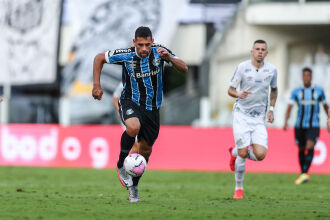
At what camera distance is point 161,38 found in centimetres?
3272

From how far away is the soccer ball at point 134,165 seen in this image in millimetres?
9633

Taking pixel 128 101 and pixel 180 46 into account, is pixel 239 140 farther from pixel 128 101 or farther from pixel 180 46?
pixel 180 46

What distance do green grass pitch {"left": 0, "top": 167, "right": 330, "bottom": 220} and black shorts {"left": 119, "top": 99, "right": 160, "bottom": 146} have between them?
0.86 m

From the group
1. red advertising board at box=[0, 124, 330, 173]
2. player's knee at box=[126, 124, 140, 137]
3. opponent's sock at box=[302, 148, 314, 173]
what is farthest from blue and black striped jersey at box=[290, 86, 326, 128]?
player's knee at box=[126, 124, 140, 137]

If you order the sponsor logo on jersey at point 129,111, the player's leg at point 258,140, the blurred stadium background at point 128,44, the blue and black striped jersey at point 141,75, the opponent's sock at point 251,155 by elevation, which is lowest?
the opponent's sock at point 251,155

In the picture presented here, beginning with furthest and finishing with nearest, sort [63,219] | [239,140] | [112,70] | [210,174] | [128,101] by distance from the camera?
[112,70] < [210,174] < [239,140] < [128,101] < [63,219]

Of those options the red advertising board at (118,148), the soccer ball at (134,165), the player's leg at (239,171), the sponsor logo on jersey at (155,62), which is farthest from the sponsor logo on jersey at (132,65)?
the red advertising board at (118,148)

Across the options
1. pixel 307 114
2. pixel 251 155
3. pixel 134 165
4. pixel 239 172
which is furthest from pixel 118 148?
pixel 134 165

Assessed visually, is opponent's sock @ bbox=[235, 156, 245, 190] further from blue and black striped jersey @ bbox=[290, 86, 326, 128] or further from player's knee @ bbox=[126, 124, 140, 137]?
blue and black striped jersey @ bbox=[290, 86, 326, 128]

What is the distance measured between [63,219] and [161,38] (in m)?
25.1

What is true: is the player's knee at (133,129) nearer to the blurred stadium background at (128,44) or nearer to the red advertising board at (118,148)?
the red advertising board at (118,148)

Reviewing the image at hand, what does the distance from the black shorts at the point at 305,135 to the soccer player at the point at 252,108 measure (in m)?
5.18

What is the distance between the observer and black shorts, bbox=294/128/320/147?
54.4 ft

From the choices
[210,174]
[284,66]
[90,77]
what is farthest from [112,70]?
Result: [210,174]
